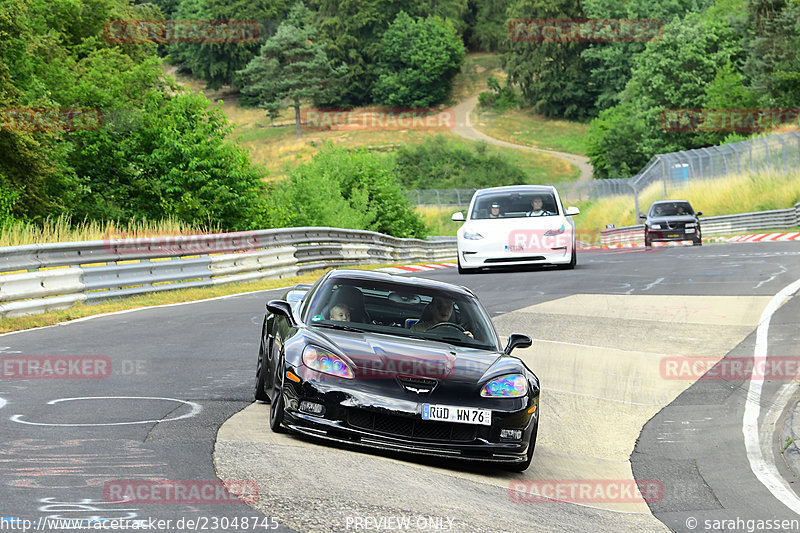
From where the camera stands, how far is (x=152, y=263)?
61.4ft

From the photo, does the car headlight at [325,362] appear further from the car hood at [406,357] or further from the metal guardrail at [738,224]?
the metal guardrail at [738,224]

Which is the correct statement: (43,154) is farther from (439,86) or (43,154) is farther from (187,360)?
(439,86)

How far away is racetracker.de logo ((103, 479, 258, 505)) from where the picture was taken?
17.3ft

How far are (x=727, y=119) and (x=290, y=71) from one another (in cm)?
6262

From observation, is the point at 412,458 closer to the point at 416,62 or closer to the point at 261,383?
the point at 261,383

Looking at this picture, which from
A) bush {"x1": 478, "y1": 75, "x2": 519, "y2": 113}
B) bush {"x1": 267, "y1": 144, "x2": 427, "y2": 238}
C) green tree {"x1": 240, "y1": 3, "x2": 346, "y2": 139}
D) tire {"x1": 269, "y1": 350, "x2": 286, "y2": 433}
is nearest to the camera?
tire {"x1": 269, "y1": 350, "x2": 286, "y2": 433}

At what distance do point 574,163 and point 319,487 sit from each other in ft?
347

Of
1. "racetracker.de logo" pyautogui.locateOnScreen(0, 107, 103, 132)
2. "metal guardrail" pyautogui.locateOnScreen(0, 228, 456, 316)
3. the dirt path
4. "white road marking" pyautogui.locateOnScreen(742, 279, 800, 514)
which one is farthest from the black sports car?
the dirt path

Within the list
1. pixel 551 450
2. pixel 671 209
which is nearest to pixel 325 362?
pixel 551 450

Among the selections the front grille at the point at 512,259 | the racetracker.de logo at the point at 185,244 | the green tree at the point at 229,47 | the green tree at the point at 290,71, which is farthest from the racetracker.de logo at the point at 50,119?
the green tree at the point at 229,47

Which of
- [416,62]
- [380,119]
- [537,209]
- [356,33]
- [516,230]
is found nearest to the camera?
[516,230]

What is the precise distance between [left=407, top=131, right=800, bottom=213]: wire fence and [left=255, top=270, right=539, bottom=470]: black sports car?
4133 cm

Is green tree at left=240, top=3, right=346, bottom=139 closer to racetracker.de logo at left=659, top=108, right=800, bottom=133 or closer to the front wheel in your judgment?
racetracker.de logo at left=659, top=108, right=800, bottom=133

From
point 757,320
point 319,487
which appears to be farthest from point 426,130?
point 319,487
